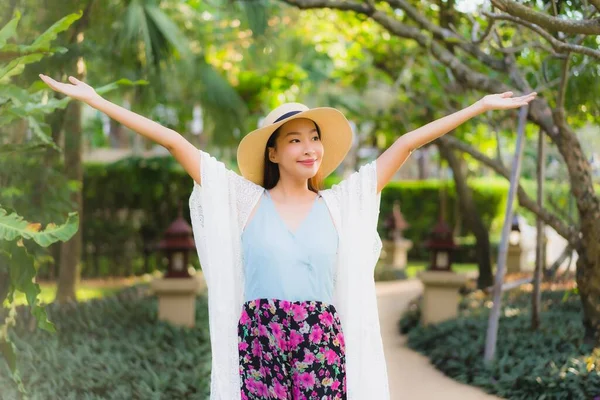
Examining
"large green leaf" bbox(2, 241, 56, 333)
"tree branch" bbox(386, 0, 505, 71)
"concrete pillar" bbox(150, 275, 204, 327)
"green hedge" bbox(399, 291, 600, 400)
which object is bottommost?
"green hedge" bbox(399, 291, 600, 400)

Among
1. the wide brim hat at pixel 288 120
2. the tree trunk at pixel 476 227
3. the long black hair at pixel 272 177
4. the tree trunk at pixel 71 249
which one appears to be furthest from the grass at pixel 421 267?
the long black hair at pixel 272 177

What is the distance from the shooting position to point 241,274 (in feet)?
8.23

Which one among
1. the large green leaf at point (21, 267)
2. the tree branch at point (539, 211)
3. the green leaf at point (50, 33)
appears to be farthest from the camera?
the tree branch at point (539, 211)

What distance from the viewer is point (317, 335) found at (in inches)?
91.7

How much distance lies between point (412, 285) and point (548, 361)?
20.3ft

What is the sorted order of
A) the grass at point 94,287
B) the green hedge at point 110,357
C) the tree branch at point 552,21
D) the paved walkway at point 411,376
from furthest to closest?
the grass at point 94,287, the paved walkway at point 411,376, the green hedge at point 110,357, the tree branch at point 552,21

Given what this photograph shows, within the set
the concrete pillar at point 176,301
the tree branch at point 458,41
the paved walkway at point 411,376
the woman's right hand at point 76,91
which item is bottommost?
the paved walkway at point 411,376

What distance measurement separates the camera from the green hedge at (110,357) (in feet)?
15.1

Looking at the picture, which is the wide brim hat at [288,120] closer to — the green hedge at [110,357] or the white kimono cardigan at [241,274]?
the white kimono cardigan at [241,274]

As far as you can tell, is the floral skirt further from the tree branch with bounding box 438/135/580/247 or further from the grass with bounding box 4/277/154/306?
the grass with bounding box 4/277/154/306

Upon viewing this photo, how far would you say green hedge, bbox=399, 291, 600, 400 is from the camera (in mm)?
4676

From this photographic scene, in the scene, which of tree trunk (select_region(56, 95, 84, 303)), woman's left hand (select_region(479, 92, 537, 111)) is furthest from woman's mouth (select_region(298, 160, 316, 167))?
tree trunk (select_region(56, 95, 84, 303))

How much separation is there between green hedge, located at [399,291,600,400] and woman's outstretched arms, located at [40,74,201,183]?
308cm

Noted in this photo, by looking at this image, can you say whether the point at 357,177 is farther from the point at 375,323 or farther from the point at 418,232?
the point at 418,232
